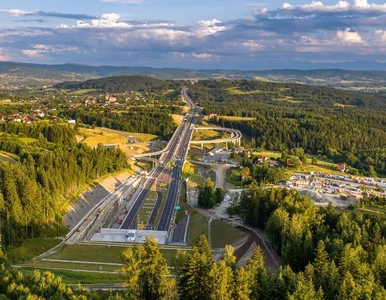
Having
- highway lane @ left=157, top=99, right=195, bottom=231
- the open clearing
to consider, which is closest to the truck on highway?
highway lane @ left=157, top=99, right=195, bottom=231

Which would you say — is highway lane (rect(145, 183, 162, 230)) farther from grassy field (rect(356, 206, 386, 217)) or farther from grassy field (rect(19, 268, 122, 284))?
grassy field (rect(356, 206, 386, 217))

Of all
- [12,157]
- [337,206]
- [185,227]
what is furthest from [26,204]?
[337,206]

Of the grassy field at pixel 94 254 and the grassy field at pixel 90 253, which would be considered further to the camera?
the grassy field at pixel 90 253

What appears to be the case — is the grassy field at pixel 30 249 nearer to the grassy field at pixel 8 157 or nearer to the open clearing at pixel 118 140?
the grassy field at pixel 8 157

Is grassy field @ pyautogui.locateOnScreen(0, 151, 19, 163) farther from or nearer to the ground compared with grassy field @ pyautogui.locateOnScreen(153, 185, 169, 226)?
farther from the ground

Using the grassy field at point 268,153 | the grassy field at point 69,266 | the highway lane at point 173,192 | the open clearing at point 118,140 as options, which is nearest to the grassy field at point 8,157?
the highway lane at point 173,192

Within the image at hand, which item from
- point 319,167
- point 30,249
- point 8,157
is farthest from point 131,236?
point 319,167
